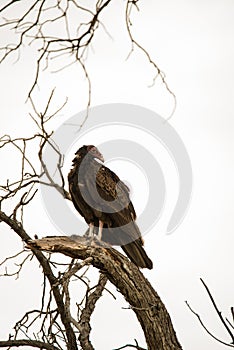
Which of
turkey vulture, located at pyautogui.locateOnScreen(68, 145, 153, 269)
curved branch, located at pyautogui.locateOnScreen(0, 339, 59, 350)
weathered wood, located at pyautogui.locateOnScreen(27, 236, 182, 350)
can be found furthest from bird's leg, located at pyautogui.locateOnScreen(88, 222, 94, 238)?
curved branch, located at pyautogui.locateOnScreen(0, 339, 59, 350)

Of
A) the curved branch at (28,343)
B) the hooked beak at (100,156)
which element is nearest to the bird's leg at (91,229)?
the hooked beak at (100,156)

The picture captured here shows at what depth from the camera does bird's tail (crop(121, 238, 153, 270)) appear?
3.60 metres

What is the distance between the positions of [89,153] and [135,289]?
1.02m

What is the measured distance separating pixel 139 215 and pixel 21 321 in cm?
111

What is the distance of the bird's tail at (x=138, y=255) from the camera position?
3.60m

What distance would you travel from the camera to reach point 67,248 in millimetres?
3285

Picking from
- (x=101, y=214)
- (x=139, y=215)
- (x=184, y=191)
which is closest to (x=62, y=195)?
(x=101, y=214)

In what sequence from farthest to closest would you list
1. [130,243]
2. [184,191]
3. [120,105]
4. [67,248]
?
[120,105] → [184,191] → [130,243] → [67,248]

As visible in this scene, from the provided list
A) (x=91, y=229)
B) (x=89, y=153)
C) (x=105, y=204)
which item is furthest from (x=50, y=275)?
(x=89, y=153)

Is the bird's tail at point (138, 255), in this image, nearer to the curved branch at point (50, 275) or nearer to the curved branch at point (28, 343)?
the curved branch at point (50, 275)

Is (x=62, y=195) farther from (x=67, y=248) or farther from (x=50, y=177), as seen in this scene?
(x=67, y=248)

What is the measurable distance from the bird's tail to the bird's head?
63 centimetres

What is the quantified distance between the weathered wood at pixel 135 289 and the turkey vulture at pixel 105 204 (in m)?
0.26

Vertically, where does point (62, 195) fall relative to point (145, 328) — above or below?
above
